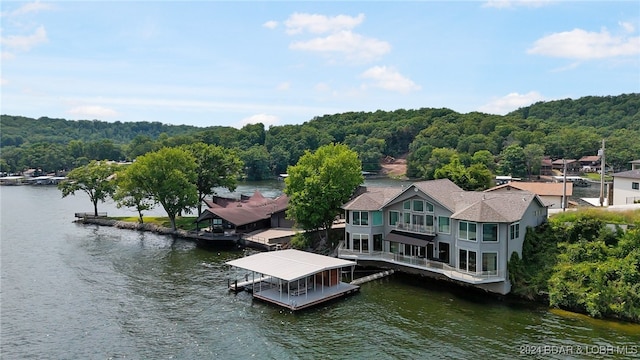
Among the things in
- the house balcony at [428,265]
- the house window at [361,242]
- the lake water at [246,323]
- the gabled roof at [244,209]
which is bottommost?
the lake water at [246,323]

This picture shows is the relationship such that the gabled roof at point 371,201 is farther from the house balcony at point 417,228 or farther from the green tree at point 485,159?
the green tree at point 485,159

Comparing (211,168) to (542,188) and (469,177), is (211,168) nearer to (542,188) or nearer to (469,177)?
(469,177)

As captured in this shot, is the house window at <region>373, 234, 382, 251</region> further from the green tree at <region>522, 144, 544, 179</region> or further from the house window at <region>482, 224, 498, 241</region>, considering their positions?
the green tree at <region>522, 144, 544, 179</region>

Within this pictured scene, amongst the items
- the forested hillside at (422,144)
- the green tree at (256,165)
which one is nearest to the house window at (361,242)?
the forested hillside at (422,144)

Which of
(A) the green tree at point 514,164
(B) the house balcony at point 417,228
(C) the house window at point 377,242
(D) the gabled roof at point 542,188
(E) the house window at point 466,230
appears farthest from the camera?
(A) the green tree at point 514,164

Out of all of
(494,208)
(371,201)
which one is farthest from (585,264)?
(371,201)

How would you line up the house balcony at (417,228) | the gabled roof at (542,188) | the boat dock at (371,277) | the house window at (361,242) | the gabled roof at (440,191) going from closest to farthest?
the gabled roof at (440,191), the boat dock at (371,277), the house balcony at (417,228), the house window at (361,242), the gabled roof at (542,188)
